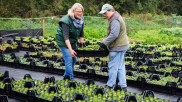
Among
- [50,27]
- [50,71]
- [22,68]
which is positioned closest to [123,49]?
[50,71]

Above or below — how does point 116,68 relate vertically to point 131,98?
above

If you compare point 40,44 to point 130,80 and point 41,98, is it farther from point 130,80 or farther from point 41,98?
point 41,98

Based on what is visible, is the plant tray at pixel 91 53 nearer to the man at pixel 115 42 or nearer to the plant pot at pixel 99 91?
the man at pixel 115 42

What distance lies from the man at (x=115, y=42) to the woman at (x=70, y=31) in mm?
528

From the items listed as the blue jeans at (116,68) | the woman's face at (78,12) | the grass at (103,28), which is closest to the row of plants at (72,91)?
the blue jeans at (116,68)

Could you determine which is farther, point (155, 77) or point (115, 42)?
point (155, 77)

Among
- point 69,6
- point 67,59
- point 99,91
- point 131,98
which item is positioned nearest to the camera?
point 131,98

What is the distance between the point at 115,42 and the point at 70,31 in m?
0.90

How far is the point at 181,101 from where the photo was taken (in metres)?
5.55

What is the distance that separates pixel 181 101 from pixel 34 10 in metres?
22.9

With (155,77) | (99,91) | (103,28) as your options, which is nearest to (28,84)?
(99,91)

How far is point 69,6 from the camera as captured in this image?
1216 inches

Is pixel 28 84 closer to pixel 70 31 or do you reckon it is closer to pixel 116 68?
pixel 70 31

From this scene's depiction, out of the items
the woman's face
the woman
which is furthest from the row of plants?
the woman's face
